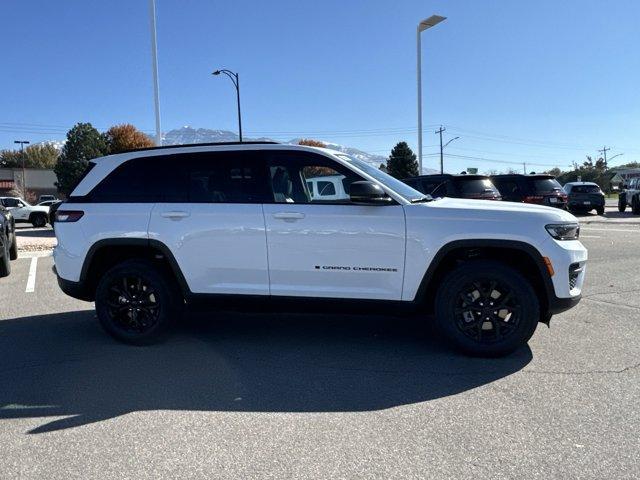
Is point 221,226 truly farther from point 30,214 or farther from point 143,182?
point 30,214

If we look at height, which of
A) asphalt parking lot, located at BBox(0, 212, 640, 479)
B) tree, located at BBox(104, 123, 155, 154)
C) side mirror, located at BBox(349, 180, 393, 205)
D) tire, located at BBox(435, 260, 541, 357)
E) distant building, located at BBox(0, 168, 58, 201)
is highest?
tree, located at BBox(104, 123, 155, 154)

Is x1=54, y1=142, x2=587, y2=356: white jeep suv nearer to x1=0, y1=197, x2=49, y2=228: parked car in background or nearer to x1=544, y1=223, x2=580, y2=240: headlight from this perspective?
x1=544, y1=223, x2=580, y2=240: headlight

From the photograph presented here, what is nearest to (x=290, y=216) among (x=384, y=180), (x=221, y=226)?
(x=221, y=226)

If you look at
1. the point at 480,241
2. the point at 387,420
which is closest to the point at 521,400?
the point at 387,420

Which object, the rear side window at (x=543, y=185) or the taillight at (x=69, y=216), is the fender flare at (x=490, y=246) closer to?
the taillight at (x=69, y=216)

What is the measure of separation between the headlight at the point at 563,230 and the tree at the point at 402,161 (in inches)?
2271

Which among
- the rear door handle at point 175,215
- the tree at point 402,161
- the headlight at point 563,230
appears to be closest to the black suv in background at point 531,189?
the headlight at point 563,230

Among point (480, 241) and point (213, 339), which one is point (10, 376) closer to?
point (213, 339)

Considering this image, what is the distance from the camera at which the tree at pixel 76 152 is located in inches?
2264

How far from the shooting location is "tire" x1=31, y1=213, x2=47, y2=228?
27.7 meters

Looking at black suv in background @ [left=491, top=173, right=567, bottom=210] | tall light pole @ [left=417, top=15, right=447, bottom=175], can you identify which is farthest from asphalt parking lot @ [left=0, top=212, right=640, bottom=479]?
tall light pole @ [left=417, top=15, right=447, bottom=175]

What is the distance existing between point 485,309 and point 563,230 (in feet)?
3.11

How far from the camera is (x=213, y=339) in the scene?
5.54 metres

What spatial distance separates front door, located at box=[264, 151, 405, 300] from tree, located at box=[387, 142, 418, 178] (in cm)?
5788
